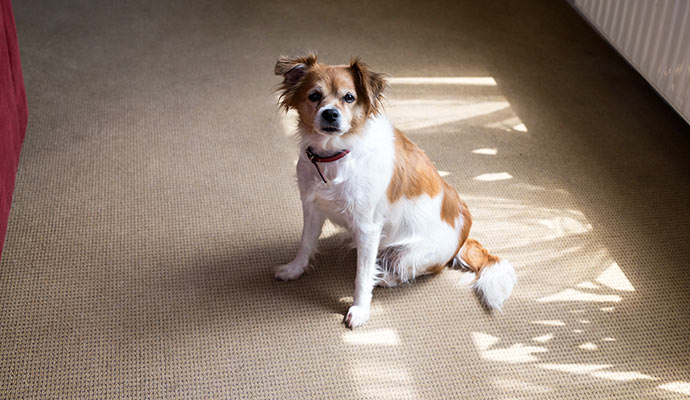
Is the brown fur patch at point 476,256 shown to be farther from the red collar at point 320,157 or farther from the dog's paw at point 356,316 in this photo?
the red collar at point 320,157

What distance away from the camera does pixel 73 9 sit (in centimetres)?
332

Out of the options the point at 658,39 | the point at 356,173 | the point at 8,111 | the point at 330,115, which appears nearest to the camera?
the point at 330,115

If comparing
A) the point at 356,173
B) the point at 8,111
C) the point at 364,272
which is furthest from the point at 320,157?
the point at 8,111

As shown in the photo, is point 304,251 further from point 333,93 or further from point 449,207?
point 333,93

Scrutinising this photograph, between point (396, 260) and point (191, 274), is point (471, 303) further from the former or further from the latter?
point (191, 274)

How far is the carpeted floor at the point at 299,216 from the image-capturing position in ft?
5.76

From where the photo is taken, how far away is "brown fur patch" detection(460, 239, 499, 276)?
198cm

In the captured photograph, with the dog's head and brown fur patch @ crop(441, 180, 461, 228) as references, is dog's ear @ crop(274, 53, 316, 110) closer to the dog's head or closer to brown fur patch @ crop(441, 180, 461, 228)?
the dog's head

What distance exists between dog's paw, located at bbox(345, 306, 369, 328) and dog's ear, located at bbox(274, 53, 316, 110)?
59cm

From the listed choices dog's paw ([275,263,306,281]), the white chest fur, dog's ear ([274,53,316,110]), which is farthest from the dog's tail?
dog's ear ([274,53,316,110])

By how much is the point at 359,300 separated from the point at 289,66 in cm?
67

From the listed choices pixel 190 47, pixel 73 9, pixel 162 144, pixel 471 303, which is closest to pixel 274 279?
pixel 471 303

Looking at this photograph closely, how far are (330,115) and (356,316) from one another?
588 mm

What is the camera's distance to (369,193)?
1.73 meters
